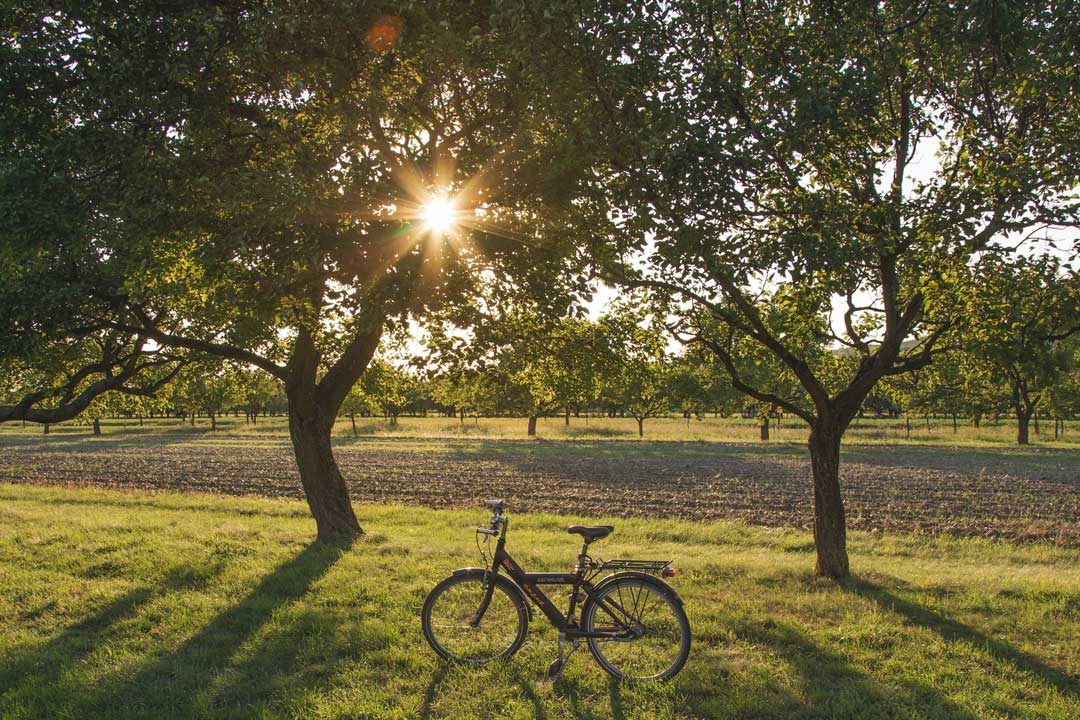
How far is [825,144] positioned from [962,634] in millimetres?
5966

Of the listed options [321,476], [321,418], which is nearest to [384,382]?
[321,418]

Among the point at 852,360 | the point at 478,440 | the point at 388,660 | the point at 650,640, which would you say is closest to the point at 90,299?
the point at 388,660

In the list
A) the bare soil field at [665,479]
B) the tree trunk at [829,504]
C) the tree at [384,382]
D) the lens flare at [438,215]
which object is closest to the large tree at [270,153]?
the lens flare at [438,215]

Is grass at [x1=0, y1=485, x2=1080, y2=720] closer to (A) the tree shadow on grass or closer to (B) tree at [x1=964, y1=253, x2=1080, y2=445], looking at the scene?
(A) the tree shadow on grass

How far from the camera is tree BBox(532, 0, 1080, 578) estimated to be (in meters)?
6.42

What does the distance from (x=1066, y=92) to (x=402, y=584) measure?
400 inches

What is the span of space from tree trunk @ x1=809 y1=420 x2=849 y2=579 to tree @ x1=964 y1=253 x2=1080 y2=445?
8.74 feet

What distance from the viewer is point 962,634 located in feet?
24.1

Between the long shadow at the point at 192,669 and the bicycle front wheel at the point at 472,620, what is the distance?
1585 mm

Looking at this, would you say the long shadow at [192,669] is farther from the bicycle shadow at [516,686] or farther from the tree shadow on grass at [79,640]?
the bicycle shadow at [516,686]

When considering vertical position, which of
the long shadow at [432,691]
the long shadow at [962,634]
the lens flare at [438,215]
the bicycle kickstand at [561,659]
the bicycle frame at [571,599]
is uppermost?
the lens flare at [438,215]

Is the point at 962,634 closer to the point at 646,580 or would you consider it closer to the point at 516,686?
the point at 646,580

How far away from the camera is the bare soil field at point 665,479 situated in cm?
1906

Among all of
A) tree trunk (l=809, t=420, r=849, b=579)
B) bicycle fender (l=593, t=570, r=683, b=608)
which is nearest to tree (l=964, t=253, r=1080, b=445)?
tree trunk (l=809, t=420, r=849, b=579)
